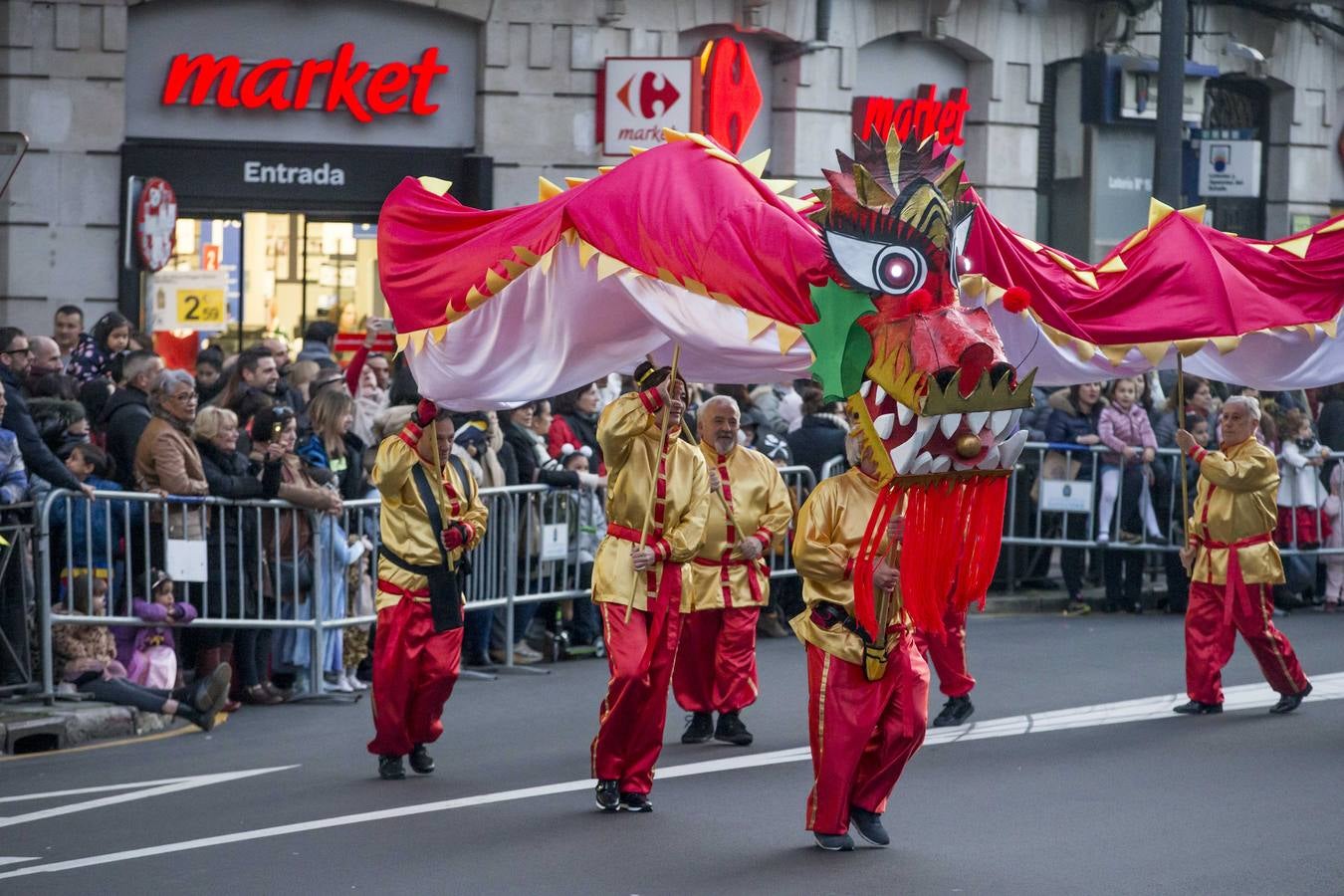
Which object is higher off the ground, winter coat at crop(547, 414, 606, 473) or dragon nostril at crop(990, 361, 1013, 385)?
dragon nostril at crop(990, 361, 1013, 385)

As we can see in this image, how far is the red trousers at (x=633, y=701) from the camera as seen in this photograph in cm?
932

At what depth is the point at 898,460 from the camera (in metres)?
7.62

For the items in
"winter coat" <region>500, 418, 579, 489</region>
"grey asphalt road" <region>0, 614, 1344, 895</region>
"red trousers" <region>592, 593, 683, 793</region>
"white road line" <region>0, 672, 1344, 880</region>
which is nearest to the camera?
"grey asphalt road" <region>0, 614, 1344, 895</region>

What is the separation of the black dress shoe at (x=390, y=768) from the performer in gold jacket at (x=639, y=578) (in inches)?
41.5

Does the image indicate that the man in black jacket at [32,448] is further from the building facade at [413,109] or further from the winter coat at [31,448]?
the building facade at [413,109]

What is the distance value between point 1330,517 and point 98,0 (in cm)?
1127

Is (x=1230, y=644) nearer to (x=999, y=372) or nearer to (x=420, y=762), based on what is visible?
(x=420, y=762)

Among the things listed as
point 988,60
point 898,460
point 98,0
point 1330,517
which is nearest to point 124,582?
point 898,460

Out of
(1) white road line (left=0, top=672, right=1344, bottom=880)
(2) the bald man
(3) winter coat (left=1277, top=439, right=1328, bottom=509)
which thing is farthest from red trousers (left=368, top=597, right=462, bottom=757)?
(3) winter coat (left=1277, top=439, right=1328, bottom=509)

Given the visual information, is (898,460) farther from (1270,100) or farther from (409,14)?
(1270,100)

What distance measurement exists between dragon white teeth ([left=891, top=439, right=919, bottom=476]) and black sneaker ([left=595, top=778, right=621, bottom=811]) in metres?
2.53

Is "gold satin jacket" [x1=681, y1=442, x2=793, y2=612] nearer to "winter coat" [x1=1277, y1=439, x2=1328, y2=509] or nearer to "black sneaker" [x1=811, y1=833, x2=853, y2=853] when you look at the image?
"black sneaker" [x1=811, y1=833, x2=853, y2=853]

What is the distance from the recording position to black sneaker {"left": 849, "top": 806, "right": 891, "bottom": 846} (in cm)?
874

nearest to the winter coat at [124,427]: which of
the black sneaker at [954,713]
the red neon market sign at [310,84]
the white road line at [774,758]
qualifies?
the white road line at [774,758]
